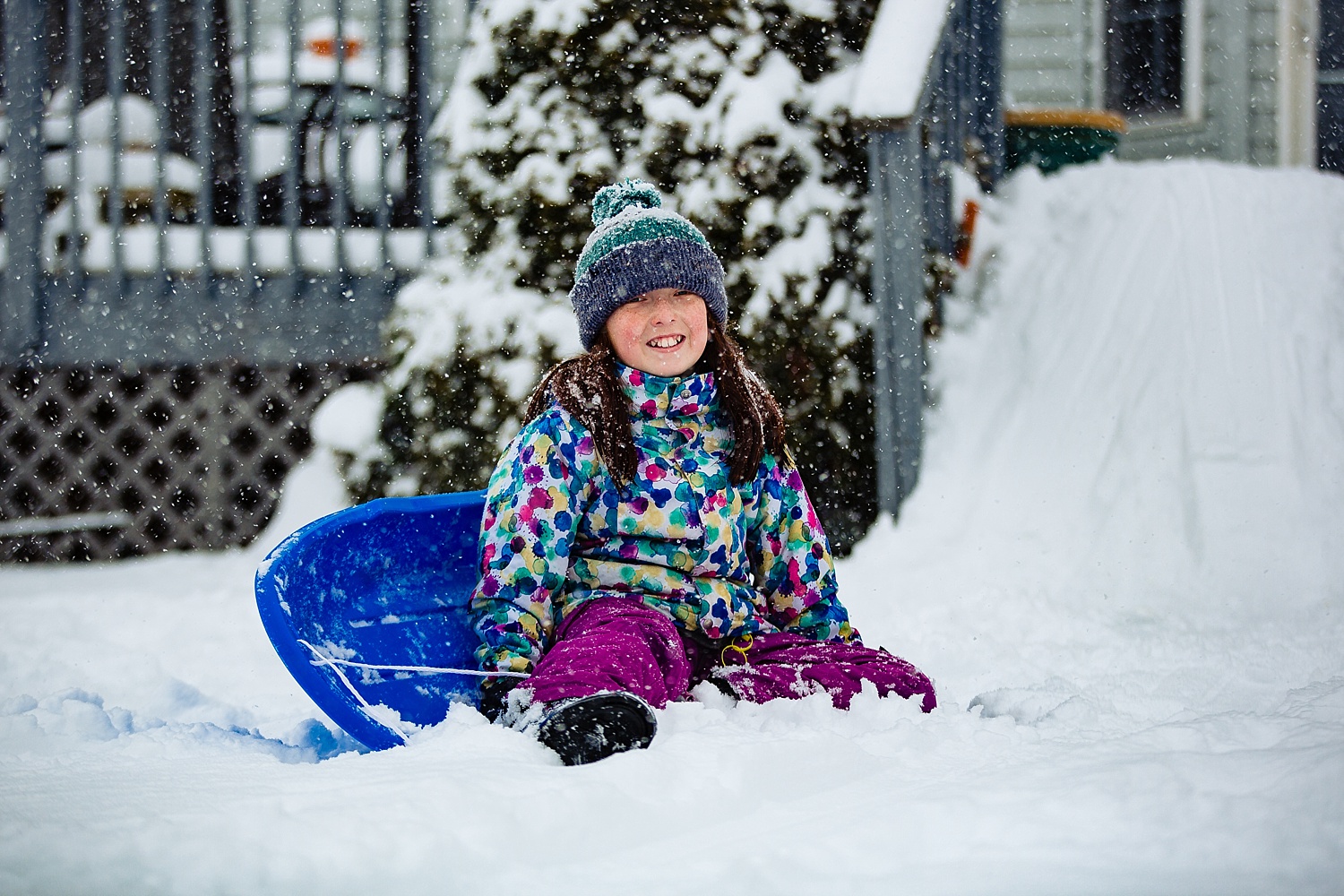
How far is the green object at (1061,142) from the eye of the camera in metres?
4.79

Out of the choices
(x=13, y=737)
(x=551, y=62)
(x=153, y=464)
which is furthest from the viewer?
(x=153, y=464)

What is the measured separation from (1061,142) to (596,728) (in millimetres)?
4001

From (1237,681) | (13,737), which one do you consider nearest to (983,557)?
(1237,681)

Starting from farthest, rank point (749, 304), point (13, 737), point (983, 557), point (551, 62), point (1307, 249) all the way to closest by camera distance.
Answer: point (1307, 249) → point (551, 62) → point (749, 304) → point (983, 557) → point (13, 737)

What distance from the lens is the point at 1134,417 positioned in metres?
3.49

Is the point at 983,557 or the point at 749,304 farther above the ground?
the point at 749,304

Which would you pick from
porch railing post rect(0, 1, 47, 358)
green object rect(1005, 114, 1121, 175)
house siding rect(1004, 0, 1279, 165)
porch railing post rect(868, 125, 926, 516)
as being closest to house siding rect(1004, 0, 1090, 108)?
house siding rect(1004, 0, 1279, 165)

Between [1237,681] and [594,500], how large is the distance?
1308 mm

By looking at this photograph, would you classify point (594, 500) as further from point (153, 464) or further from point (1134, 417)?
point (153, 464)

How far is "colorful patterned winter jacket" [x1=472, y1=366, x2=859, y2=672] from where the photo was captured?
1990 mm

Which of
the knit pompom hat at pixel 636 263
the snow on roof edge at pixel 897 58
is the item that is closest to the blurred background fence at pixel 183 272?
the snow on roof edge at pixel 897 58

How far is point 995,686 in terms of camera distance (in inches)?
92.8

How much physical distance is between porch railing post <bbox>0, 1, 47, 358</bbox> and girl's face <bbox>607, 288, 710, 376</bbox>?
3.01 m

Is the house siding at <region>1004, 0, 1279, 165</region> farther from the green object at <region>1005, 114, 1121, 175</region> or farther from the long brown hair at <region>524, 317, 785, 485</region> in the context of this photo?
the long brown hair at <region>524, 317, 785, 485</region>
